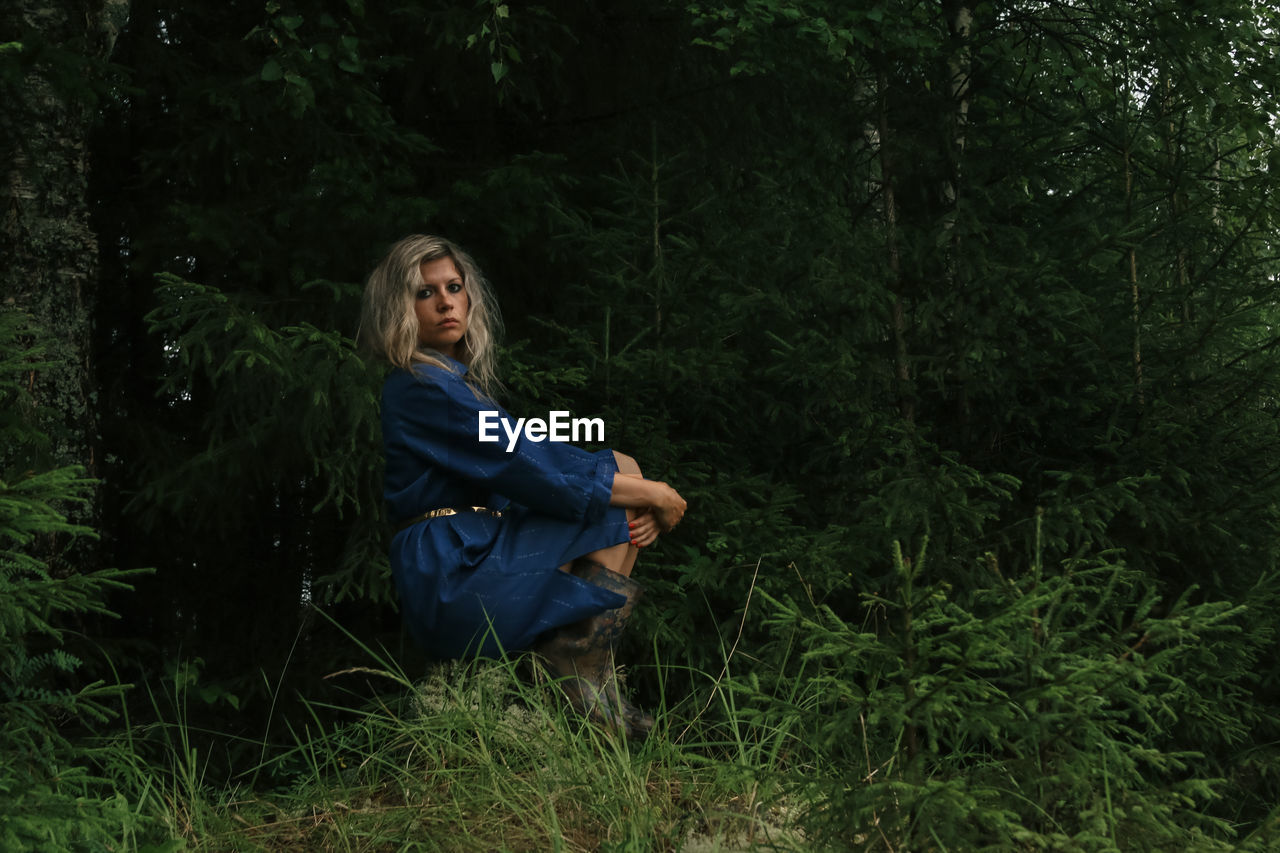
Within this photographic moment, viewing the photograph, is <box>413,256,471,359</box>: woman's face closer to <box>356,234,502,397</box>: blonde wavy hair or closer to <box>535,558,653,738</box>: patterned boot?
<box>356,234,502,397</box>: blonde wavy hair

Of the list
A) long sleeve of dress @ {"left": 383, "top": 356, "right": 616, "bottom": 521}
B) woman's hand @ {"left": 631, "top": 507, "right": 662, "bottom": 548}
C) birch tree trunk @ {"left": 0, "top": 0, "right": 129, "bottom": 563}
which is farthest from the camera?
birch tree trunk @ {"left": 0, "top": 0, "right": 129, "bottom": 563}

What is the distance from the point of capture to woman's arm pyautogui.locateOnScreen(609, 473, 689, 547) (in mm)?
3539

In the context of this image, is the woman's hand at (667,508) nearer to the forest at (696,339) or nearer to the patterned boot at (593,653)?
the patterned boot at (593,653)

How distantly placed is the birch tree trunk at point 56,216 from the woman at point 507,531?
193 cm

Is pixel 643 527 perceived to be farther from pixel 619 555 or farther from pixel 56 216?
pixel 56 216

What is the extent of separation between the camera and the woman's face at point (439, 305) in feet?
12.8

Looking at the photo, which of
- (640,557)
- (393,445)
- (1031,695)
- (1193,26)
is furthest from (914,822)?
(1193,26)

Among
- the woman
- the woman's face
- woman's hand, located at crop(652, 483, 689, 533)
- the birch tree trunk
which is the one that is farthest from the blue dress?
the birch tree trunk

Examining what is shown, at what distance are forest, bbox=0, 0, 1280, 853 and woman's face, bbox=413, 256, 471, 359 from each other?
0.55 m

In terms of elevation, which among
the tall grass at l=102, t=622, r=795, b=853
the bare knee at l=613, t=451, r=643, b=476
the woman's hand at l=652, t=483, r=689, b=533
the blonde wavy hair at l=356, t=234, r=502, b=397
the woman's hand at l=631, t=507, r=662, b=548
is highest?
the blonde wavy hair at l=356, t=234, r=502, b=397

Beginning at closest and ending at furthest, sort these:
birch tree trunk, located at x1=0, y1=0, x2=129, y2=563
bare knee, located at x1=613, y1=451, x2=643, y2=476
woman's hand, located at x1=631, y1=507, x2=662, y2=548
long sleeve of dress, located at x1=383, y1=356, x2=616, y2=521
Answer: long sleeve of dress, located at x1=383, y1=356, x2=616, y2=521
woman's hand, located at x1=631, y1=507, x2=662, y2=548
bare knee, located at x1=613, y1=451, x2=643, y2=476
birch tree trunk, located at x1=0, y1=0, x2=129, y2=563

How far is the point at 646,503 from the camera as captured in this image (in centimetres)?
357

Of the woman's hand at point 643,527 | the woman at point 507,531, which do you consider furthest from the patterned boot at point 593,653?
the woman's hand at point 643,527

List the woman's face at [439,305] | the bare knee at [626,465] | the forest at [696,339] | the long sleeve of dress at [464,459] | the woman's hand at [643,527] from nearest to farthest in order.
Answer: the long sleeve of dress at [464,459]
the woman's hand at [643,527]
the bare knee at [626,465]
the woman's face at [439,305]
the forest at [696,339]
